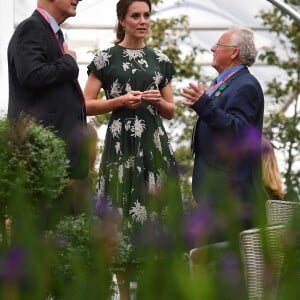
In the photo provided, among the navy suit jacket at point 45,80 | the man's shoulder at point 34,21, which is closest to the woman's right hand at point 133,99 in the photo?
the navy suit jacket at point 45,80

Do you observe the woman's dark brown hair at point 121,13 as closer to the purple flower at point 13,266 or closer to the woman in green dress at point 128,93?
the woman in green dress at point 128,93

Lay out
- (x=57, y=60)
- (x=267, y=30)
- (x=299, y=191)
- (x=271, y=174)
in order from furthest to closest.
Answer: (x=267, y=30) → (x=271, y=174) → (x=57, y=60) → (x=299, y=191)

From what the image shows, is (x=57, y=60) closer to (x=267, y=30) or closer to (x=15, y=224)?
(x=15, y=224)

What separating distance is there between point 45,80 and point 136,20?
3.44 feet

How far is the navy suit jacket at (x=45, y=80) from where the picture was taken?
16.5 ft

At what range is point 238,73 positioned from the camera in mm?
6125

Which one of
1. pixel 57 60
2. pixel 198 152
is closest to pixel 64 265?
pixel 57 60

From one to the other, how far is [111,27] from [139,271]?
18157 millimetres

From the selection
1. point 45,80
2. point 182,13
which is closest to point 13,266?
point 45,80

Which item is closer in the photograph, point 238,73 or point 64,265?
point 64,265

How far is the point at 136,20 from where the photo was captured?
19.5ft

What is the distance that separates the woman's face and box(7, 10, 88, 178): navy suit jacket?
81cm

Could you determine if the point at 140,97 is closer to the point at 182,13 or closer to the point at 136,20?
the point at 136,20

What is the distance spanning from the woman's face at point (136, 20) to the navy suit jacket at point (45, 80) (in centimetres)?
81
